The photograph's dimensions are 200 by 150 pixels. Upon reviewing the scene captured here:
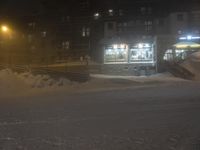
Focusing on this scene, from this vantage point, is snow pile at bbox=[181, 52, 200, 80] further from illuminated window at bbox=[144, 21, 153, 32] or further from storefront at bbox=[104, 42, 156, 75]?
illuminated window at bbox=[144, 21, 153, 32]

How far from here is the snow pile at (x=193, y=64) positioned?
39.1m

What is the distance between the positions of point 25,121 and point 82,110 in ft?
11.4

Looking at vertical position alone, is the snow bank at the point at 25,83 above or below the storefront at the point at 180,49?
below

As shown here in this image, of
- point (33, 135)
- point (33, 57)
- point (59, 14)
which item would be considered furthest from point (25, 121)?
point (59, 14)

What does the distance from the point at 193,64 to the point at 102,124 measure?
28495 millimetres

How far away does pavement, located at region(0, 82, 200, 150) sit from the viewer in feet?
37.2

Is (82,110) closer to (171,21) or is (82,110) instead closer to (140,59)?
(140,59)

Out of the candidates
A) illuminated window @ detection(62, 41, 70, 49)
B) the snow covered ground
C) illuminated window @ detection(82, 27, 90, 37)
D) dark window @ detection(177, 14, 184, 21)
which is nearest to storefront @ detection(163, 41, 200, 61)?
dark window @ detection(177, 14, 184, 21)

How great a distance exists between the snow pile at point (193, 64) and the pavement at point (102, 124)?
1679 centimetres

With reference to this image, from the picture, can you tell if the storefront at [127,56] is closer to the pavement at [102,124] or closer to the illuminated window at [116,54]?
the illuminated window at [116,54]

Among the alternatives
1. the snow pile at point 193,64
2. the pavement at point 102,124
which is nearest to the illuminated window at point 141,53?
the snow pile at point 193,64

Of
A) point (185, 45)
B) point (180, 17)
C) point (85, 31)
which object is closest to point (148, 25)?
point (180, 17)

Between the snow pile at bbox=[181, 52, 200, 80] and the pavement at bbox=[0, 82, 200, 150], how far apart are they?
55.1ft

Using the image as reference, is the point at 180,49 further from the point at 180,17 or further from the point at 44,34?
the point at 44,34
